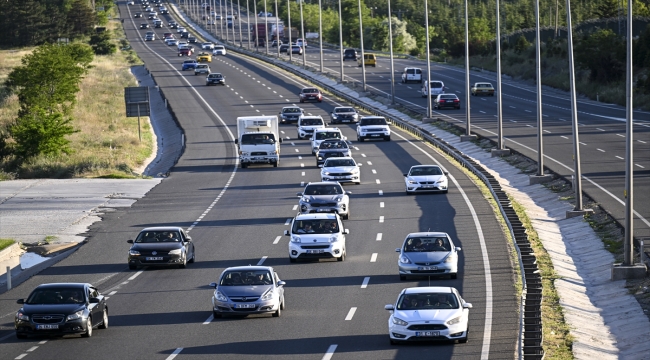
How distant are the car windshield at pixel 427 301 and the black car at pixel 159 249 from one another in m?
12.8

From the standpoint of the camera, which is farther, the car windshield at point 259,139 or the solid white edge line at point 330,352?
the car windshield at point 259,139

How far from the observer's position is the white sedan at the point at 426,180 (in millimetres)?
50719

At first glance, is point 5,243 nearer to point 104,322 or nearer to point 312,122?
point 104,322

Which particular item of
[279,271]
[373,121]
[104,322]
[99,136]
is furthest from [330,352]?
[99,136]

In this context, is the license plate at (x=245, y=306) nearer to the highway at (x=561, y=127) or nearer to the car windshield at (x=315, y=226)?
the car windshield at (x=315, y=226)

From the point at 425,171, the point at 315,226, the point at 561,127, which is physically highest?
the point at 315,226

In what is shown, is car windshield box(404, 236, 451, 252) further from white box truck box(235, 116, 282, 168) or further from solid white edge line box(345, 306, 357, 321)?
white box truck box(235, 116, 282, 168)

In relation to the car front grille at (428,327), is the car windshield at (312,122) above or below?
below

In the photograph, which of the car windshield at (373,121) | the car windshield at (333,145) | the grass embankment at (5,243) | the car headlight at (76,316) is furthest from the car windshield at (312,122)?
the car headlight at (76,316)

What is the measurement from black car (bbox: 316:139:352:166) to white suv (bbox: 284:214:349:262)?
2513 cm

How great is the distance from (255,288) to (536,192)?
27.1m

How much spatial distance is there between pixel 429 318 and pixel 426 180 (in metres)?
27.6

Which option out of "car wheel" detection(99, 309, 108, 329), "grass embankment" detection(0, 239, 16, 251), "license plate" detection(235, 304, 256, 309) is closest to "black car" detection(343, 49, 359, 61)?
"grass embankment" detection(0, 239, 16, 251)

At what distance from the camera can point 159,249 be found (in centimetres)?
3538
